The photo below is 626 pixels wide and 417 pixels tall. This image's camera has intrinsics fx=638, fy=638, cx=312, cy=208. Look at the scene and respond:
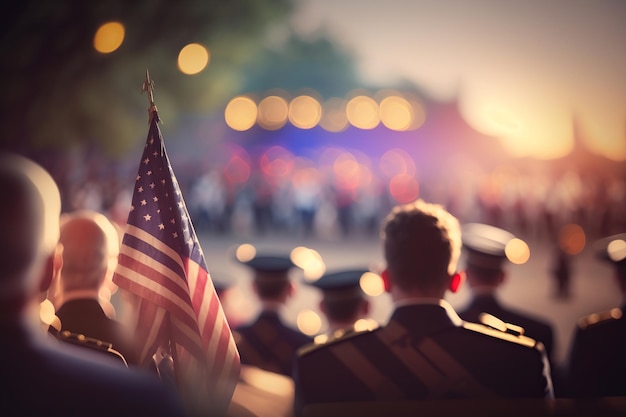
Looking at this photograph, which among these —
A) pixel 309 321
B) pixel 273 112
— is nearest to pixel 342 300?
pixel 309 321

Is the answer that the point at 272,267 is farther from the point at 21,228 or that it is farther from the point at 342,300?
the point at 21,228

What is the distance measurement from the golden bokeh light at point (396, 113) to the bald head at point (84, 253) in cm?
2943

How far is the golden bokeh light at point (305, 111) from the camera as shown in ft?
102

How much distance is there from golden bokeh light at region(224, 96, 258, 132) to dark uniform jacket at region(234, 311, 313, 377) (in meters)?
30.1

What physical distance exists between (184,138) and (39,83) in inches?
1004

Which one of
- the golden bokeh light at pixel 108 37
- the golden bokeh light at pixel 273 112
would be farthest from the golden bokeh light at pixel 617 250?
the golden bokeh light at pixel 273 112

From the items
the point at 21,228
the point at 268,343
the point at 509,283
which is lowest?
the point at 509,283

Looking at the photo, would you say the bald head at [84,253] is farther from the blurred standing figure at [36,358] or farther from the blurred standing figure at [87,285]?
the blurred standing figure at [36,358]

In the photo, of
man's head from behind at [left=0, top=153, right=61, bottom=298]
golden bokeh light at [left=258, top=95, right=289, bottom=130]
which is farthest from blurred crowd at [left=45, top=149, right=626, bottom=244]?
man's head from behind at [left=0, top=153, right=61, bottom=298]

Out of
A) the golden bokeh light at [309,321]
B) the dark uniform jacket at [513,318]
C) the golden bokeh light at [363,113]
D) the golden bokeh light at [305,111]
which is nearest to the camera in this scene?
the dark uniform jacket at [513,318]

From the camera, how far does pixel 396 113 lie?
104 ft

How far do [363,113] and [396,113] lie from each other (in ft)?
5.56

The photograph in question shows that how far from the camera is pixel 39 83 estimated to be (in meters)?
13.0

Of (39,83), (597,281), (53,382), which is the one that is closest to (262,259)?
(53,382)
